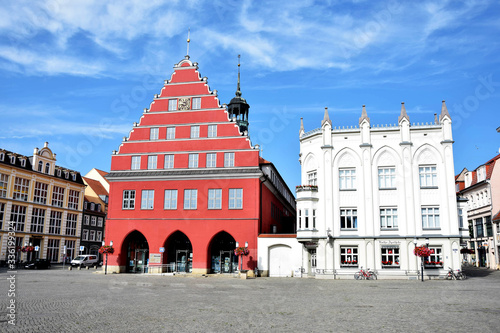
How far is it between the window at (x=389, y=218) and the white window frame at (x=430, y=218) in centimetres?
245

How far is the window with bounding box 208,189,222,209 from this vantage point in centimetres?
4356

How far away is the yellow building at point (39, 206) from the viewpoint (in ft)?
191

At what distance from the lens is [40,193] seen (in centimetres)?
6488

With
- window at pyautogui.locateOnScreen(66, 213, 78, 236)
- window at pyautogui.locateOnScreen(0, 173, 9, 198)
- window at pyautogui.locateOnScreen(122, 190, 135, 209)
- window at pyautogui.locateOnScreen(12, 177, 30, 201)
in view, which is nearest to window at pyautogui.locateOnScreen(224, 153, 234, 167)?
window at pyautogui.locateOnScreen(122, 190, 135, 209)

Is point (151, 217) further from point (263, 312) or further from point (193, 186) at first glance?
point (263, 312)

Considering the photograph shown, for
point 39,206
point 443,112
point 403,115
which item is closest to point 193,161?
point 403,115

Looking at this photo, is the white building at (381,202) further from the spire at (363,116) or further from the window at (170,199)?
the window at (170,199)

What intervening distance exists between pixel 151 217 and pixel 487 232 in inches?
1756

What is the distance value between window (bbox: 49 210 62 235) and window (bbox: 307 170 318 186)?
44841mm

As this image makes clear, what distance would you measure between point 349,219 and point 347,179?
12.4ft

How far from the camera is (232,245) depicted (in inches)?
1767

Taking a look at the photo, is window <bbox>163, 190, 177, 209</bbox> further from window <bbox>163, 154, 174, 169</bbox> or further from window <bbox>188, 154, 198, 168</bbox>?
window <bbox>188, 154, 198, 168</bbox>

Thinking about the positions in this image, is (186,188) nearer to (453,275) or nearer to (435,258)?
(435,258)

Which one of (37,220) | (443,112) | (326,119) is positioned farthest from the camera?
(37,220)
